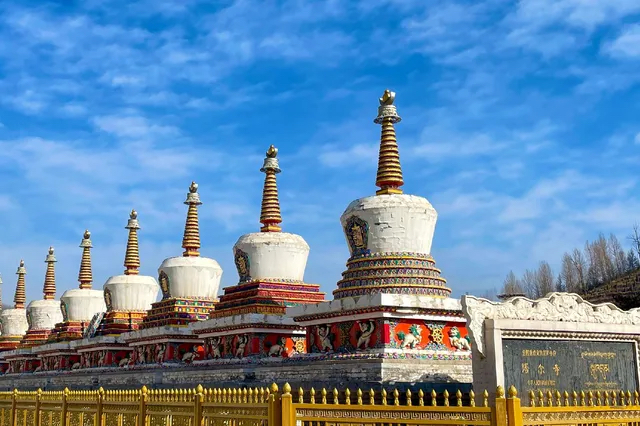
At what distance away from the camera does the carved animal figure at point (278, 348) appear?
74.5 ft

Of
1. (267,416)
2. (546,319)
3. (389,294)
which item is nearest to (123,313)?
(389,294)

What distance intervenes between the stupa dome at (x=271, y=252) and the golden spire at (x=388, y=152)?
18.8ft

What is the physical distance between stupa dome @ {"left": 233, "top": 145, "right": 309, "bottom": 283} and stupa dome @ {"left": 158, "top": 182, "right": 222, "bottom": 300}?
4244mm

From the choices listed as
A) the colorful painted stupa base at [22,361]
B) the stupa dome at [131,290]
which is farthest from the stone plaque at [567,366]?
the colorful painted stupa base at [22,361]

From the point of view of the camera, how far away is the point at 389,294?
667 inches

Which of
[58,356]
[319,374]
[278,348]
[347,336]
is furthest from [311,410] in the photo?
[58,356]

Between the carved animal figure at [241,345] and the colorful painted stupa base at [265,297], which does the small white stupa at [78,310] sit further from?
Answer: the carved animal figure at [241,345]

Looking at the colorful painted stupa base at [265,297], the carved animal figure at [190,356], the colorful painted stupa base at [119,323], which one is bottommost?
the carved animal figure at [190,356]

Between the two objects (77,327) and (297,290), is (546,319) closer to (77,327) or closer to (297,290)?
(297,290)

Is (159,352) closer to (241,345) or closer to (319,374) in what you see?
(241,345)

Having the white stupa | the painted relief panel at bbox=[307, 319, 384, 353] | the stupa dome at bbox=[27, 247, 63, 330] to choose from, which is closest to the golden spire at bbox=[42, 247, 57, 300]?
the stupa dome at bbox=[27, 247, 63, 330]

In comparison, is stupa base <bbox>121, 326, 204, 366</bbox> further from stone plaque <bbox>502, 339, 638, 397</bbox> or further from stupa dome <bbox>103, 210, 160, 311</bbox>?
stone plaque <bbox>502, 339, 638, 397</bbox>

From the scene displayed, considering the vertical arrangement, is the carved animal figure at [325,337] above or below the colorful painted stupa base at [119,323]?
below

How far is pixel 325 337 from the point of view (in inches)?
732
